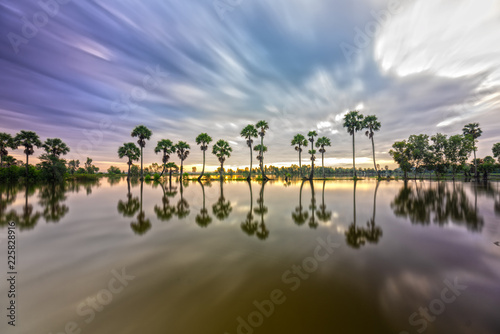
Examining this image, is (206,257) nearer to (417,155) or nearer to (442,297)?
(442,297)

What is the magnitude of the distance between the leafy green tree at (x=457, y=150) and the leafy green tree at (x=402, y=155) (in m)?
8.38

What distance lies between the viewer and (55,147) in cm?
5047

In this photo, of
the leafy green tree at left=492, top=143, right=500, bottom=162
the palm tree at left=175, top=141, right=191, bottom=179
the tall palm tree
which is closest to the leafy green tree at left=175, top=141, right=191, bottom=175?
the palm tree at left=175, top=141, right=191, bottom=179

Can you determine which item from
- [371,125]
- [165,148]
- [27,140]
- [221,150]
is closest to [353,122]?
[371,125]

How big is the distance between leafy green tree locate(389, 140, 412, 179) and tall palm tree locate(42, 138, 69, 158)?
336ft

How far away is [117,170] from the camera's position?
445 feet

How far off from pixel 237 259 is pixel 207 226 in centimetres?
348

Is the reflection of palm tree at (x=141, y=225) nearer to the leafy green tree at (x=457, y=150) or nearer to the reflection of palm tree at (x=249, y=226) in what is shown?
the reflection of palm tree at (x=249, y=226)

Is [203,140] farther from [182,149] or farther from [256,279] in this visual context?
[256,279]

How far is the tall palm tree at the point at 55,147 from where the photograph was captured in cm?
4891

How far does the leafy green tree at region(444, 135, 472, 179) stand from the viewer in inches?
1850

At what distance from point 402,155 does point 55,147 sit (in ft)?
346

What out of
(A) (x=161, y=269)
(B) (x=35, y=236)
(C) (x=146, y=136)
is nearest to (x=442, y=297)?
(A) (x=161, y=269)

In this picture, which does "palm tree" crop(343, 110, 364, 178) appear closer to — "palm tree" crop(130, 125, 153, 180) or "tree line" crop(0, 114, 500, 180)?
"tree line" crop(0, 114, 500, 180)
